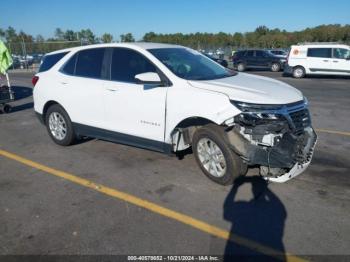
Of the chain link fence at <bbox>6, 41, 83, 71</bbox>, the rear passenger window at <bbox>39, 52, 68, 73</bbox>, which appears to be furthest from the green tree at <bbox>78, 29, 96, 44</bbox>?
the rear passenger window at <bbox>39, 52, 68, 73</bbox>

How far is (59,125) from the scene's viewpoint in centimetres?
643

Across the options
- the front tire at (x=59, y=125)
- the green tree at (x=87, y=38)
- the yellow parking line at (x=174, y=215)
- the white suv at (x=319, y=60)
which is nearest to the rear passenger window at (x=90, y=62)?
the front tire at (x=59, y=125)

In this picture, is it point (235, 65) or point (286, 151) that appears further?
point (235, 65)

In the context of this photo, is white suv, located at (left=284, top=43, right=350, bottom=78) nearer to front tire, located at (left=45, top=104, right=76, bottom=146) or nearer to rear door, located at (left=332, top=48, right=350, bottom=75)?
rear door, located at (left=332, top=48, right=350, bottom=75)

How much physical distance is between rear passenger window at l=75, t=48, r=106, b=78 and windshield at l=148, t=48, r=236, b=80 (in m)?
1.02

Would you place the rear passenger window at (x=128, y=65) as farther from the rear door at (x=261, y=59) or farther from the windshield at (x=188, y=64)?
the rear door at (x=261, y=59)

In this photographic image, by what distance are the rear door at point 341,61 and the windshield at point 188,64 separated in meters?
15.3

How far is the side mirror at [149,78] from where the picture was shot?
4.61 meters

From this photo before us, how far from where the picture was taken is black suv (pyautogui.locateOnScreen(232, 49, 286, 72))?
79.3ft

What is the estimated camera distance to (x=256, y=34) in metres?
68.4

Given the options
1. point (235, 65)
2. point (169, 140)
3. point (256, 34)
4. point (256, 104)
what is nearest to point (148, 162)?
point (169, 140)

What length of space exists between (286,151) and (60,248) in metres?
2.71

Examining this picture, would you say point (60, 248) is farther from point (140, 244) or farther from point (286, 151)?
point (286, 151)

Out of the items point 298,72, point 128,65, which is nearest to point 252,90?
point 128,65
